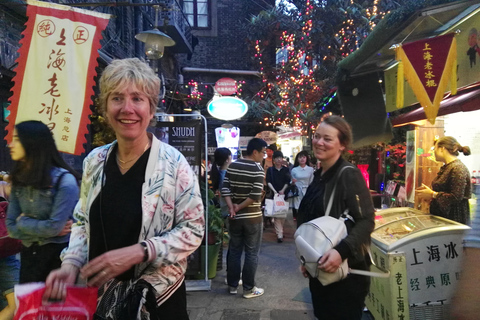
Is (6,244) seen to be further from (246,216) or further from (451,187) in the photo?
(451,187)

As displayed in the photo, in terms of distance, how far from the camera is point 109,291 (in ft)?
4.98

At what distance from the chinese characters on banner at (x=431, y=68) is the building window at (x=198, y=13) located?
1646 centimetres

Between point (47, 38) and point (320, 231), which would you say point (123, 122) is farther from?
point (47, 38)

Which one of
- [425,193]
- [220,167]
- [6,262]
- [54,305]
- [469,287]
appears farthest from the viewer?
[220,167]

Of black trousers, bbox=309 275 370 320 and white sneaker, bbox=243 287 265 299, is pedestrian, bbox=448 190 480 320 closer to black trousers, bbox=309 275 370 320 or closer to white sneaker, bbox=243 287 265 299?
black trousers, bbox=309 275 370 320

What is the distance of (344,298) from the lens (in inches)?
87.7

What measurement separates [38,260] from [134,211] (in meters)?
1.76

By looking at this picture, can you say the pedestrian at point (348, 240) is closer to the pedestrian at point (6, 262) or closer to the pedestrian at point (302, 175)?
the pedestrian at point (6, 262)

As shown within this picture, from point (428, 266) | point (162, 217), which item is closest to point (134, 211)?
point (162, 217)

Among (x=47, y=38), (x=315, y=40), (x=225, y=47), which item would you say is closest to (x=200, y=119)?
(x=47, y=38)

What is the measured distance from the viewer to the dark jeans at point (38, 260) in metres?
2.75

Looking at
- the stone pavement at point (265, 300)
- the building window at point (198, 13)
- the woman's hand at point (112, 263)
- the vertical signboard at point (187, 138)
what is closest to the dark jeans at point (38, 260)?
the woman's hand at point (112, 263)

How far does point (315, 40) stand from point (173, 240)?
1207cm

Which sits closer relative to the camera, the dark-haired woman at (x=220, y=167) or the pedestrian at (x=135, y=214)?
the pedestrian at (x=135, y=214)
